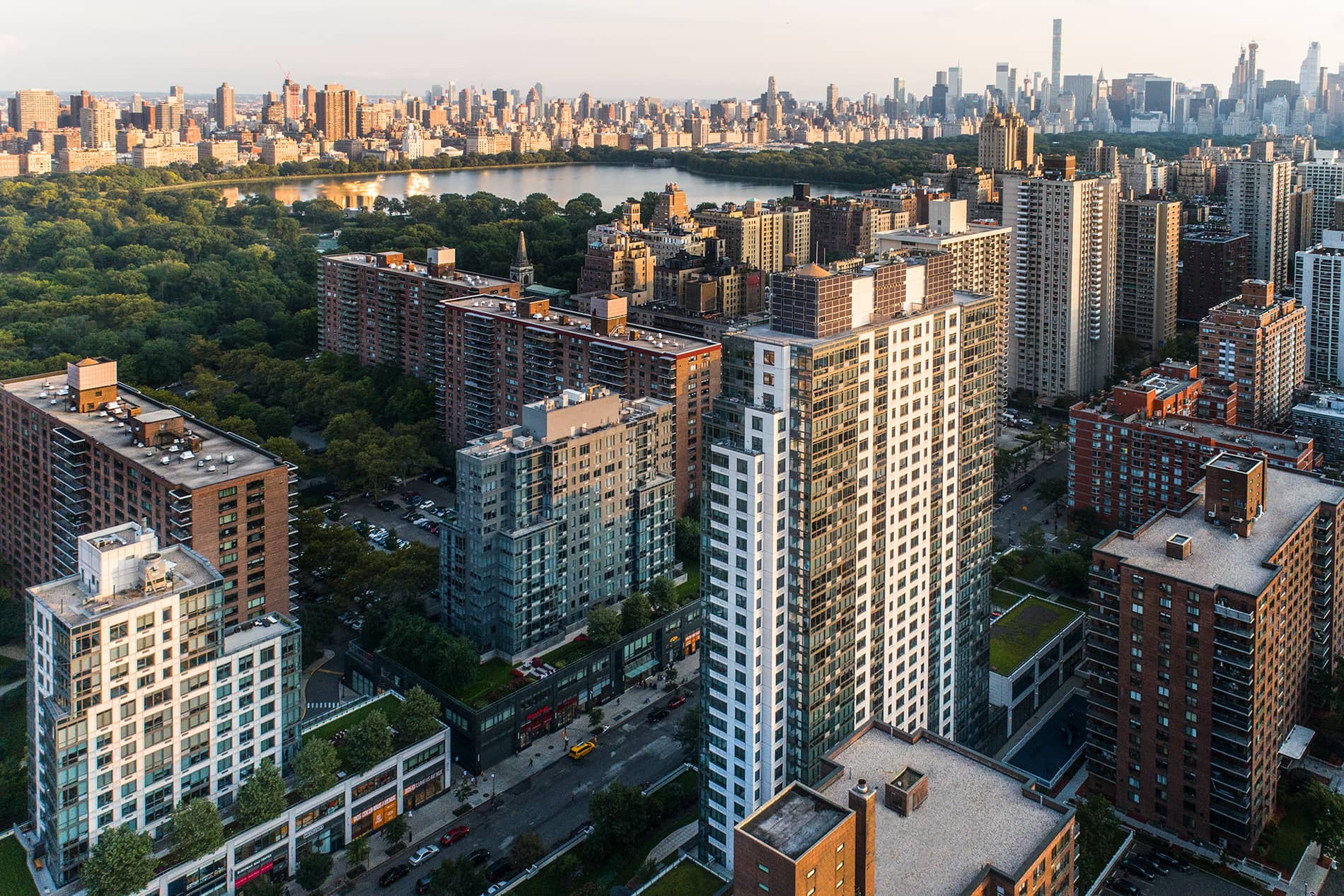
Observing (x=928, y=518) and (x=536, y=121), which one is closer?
(x=928, y=518)

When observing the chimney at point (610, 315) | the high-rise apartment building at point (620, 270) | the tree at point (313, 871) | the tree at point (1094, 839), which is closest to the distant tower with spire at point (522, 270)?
the high-rise apartment building at point (620, 270)

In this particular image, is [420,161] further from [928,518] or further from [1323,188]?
[928,518]

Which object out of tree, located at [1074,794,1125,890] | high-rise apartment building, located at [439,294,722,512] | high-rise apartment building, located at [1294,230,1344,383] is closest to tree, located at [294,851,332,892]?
tree, located at [1074,794,1125,890]

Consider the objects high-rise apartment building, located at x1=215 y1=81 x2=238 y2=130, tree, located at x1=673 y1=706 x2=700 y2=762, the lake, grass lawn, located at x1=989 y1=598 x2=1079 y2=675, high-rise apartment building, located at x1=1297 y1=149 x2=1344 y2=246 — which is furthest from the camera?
high-rise apartment building, located at x1=215 y1=81 x2=238 y2=130

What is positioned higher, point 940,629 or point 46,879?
point 940,629

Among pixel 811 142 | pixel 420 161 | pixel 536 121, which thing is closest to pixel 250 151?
pixel 420 161

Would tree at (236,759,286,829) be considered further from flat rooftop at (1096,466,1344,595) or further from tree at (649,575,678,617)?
flat rooftop at (1096,466,1344,595)
